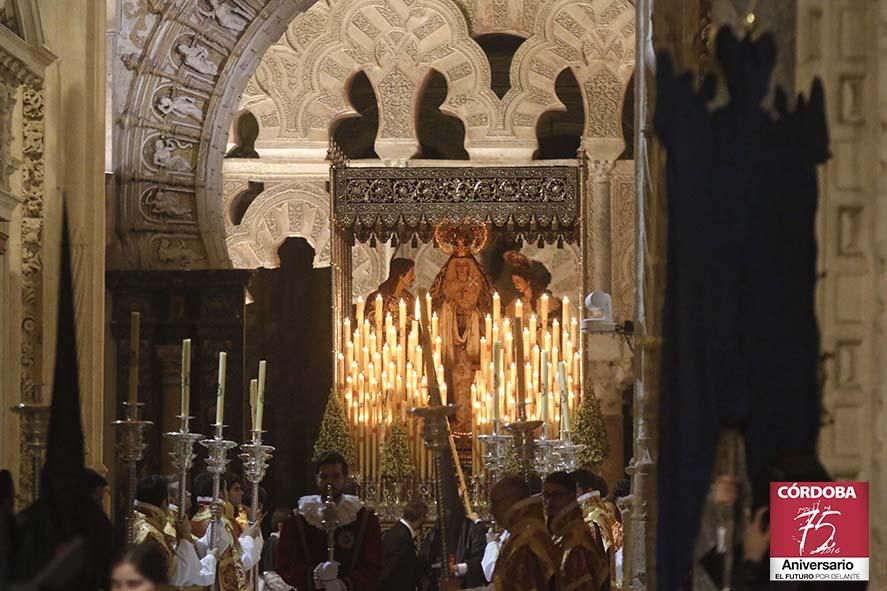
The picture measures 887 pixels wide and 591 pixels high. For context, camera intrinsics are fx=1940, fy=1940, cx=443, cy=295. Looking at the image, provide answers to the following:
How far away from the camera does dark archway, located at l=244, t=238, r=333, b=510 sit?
18047mm

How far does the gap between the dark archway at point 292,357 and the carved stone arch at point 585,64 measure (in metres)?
2.78

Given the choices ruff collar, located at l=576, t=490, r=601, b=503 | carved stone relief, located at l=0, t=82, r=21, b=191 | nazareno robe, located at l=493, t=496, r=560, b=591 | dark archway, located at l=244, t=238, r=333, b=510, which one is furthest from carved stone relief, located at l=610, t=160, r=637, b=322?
nazareno robe, located at l=493, t=496, r=560, b=591

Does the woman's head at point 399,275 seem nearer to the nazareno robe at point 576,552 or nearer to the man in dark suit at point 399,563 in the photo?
the man in dark suit at point 399,563

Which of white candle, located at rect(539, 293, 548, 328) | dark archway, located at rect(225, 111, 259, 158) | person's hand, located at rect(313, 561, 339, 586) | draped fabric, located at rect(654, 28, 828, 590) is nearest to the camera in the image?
draped fabric, located at rect(654, 28, 828, 590)

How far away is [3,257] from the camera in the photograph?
9781 mm

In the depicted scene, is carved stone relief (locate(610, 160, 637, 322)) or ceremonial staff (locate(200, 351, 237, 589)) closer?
ceremonial staff (locate(200, 351, 237, 589))

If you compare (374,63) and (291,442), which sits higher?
(374,63)

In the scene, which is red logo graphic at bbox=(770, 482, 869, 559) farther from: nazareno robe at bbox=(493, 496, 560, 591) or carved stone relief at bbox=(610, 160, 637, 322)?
carved stone relief at bbox=(610, 160, 637, 322)

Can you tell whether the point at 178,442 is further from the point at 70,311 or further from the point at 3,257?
the point at 70,311

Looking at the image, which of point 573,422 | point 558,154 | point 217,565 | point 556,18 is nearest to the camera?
point 217,565

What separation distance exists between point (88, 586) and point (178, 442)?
12.7ft

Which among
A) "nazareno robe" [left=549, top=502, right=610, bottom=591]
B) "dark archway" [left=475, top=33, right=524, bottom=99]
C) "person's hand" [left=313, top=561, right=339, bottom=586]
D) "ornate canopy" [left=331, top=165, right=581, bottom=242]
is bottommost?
"person's hand" [left=313, top=561, right=339, bottom=586]

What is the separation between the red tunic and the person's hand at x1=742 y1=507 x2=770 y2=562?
553 cm

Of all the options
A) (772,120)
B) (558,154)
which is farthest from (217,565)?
(558,154)
